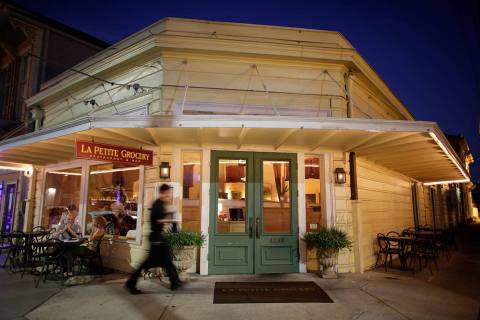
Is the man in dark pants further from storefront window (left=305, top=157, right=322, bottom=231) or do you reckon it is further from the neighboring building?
the neighboring building

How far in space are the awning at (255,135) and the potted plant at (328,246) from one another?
1.82 meters

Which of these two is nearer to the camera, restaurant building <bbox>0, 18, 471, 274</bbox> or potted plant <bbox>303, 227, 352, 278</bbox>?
potted plant <bbox>303, 227, 352, 278</bbox>

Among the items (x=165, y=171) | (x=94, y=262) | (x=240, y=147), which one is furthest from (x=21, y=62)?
(x=240, y=147)

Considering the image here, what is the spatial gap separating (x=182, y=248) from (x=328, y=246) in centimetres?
277

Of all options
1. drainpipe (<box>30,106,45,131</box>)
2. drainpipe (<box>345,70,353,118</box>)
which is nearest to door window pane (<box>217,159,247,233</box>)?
drainpipe (<box>345,70,353,118</box>)

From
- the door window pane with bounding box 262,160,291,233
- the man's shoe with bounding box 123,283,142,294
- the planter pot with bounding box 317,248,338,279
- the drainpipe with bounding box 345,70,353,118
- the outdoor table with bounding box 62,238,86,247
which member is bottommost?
the man's shoe with bounding box 123,283,142,294

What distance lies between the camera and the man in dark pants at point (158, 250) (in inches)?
199

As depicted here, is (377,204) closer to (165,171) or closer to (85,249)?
(165,171)

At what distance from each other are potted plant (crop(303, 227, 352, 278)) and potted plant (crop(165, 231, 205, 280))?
2.38m

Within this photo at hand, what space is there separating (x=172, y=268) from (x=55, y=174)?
651 cm

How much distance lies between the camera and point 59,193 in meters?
9.55

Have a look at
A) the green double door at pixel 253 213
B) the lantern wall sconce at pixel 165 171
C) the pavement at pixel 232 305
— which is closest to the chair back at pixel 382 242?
the pavement at pixel 232 305

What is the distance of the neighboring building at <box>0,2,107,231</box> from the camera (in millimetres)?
11992

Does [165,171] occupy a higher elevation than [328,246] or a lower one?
higher
